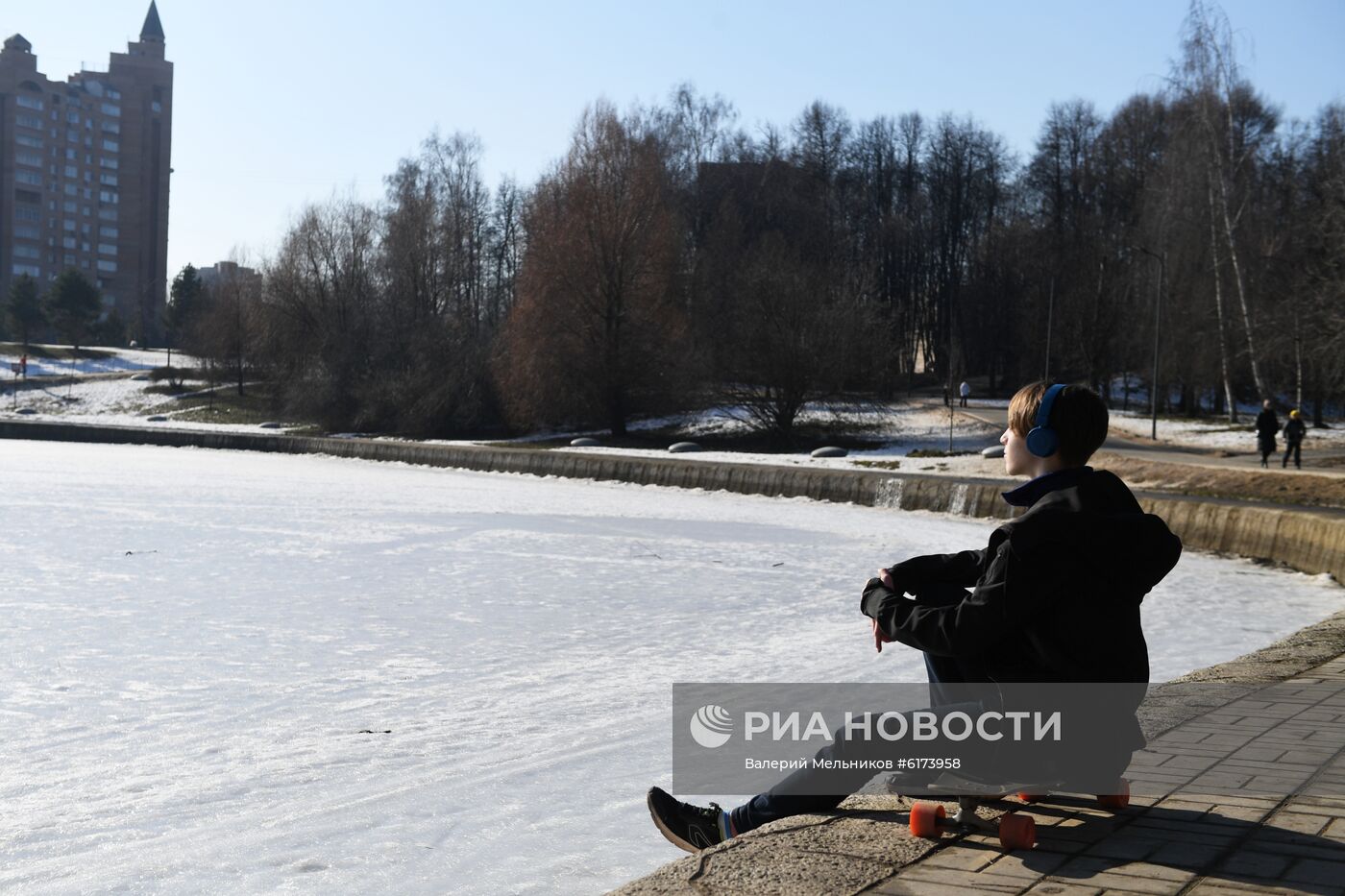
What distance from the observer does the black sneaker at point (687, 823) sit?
4.06m

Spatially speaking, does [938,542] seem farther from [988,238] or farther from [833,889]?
[988,238]

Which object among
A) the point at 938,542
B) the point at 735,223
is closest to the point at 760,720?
the point at 938,542

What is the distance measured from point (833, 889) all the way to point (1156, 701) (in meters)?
3.05

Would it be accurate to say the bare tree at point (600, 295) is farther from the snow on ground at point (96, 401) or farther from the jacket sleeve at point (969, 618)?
the jacket sleeve at point (969, 618)

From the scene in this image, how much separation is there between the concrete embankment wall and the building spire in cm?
12651

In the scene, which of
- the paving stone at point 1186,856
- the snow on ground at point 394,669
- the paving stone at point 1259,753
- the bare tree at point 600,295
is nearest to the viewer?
A: the paving stone at point 1186,856

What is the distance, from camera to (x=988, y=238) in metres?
72.4

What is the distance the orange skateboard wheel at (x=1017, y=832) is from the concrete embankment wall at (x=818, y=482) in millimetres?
12532

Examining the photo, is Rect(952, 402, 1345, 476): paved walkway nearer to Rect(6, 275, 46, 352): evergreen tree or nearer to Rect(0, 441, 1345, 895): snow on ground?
Rect(0, 441, 1345, 895): snow on ground

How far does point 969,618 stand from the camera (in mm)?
3498

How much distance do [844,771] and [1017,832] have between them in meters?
0.56

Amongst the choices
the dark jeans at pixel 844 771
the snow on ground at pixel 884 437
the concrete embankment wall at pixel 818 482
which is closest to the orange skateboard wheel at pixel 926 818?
the dark jeans at pixel 844 771

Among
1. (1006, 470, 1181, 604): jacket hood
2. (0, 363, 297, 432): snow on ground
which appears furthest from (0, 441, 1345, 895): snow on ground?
(0, 363, 297, 432): snow on ground
